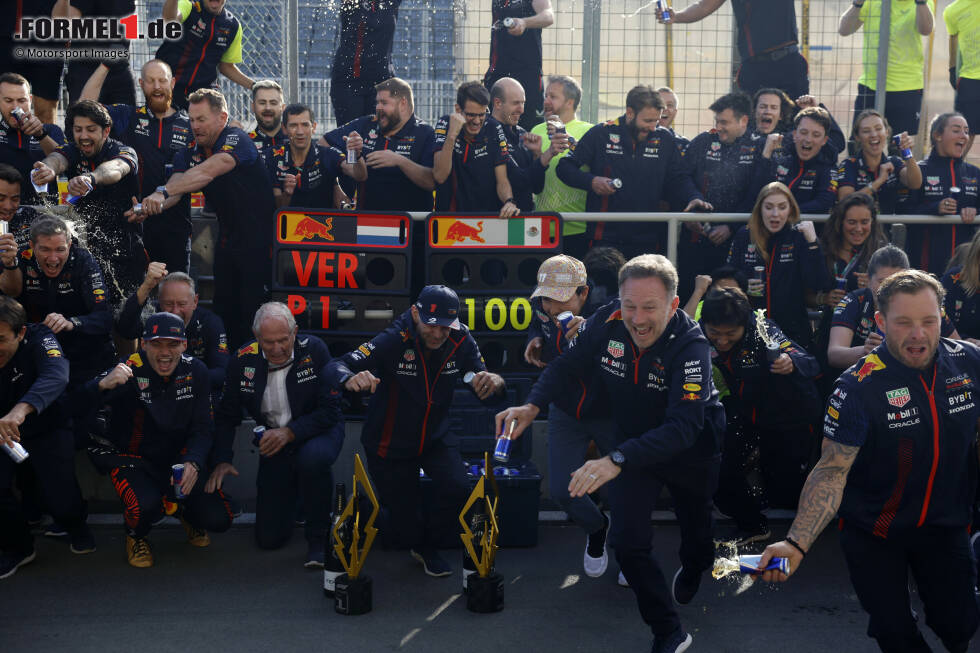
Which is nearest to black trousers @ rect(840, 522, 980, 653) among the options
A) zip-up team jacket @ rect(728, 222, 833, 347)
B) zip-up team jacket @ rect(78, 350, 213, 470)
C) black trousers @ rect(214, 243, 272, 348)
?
zip-up team jacket @ rect(728, 222, 833, 347)

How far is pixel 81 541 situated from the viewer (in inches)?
269

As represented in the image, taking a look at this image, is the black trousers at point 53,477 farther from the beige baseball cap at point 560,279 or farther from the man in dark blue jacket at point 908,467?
the man in dark blue jacket at point 908,467

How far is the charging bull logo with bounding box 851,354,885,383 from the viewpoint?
443 centimetres

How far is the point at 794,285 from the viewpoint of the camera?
25.0ft

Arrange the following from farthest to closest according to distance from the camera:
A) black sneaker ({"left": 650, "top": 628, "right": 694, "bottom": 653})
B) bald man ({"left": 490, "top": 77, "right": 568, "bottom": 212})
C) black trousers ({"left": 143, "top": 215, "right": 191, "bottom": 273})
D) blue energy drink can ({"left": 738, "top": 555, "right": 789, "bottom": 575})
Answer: bald man ({"left": 490, "top": 77, "right": 568, "bottom": 212})
black trousers ({"left": 143, "top": 215, "right": 191, "bottom": 273})
black sneaker ({"left": 650, "top": 628, "right": 694, "bottom": 653})
blue energy drink can ({"left": 738, "top": 555, "right": 789, "bottom": 575})

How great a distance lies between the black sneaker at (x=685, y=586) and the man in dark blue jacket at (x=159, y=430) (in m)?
2.92

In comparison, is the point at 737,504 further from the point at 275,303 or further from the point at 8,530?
the point at 8,530

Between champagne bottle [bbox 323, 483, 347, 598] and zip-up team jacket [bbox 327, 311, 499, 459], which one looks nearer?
champagne bottle [bbox 323, 483, 347, 598]

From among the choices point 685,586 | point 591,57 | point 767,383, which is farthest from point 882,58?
A: point 685,586

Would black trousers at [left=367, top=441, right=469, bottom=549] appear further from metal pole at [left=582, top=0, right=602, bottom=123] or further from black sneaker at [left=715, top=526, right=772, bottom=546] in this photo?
metal pole at [left=582, top=0, right=602, bottom=123]

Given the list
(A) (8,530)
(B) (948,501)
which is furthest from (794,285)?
(A) (8,530)

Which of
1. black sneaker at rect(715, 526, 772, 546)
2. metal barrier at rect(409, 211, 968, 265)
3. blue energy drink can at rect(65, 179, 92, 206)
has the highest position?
blue energy drink can at rect(65, 179, 92, 206)

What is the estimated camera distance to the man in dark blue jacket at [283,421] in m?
6.85

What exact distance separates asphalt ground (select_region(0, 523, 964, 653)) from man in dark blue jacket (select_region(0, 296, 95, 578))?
18 cm
